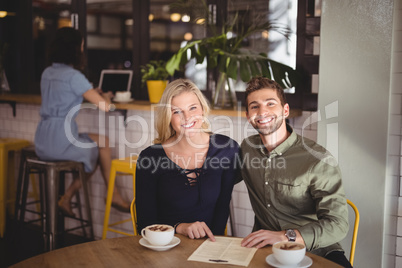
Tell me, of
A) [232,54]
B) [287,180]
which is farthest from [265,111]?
[232,54]

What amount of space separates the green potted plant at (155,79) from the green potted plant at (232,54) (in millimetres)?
267

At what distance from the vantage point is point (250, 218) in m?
3.52

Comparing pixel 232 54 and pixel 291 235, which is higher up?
pixel 232 54

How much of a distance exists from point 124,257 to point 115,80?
2.71 meters

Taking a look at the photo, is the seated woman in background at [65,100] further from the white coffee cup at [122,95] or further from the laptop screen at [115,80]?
the laptop screen at [115,80]

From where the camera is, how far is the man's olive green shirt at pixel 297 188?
6.67ft

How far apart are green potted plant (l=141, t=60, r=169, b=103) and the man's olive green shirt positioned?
5.07 ft

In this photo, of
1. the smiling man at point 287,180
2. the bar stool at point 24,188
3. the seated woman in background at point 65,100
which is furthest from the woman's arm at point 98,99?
the smiling man at point 287,180

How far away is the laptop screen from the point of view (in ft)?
13.7

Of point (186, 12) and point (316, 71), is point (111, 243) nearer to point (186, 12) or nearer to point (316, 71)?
point (316, 71)

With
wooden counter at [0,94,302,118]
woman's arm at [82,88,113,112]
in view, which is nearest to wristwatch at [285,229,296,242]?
wooden counter at [0,94,302,118]

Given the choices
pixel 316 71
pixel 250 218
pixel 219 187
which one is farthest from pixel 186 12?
pixel 219 187

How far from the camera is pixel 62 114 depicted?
3787 millimetres

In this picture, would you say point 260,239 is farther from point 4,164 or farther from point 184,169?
point 4,164
